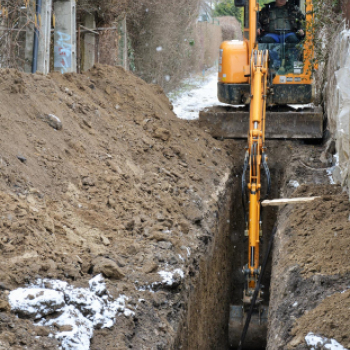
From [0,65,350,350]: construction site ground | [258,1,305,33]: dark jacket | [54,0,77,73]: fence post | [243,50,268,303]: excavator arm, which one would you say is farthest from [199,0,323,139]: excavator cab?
[54,0,77,73]: fence post

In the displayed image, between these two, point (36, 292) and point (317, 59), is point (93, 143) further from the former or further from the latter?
point (317, 59)

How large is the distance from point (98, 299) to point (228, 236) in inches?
207

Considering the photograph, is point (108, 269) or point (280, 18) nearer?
point (108, 269)

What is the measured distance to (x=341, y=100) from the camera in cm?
700

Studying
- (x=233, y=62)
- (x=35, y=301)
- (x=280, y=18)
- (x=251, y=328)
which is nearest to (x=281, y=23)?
(x=280, y=18)

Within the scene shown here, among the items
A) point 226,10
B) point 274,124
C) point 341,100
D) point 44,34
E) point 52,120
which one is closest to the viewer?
point 52,120

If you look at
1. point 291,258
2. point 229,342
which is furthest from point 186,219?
point 229,342

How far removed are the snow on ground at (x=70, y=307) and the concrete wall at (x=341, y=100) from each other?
3.32 meters

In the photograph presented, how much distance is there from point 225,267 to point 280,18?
4.55 m

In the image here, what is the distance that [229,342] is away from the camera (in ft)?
27.0

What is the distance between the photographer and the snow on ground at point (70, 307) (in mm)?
4020

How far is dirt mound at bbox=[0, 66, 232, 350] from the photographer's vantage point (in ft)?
14.9

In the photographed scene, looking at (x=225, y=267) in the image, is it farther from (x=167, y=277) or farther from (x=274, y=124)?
(x=167, y=277)

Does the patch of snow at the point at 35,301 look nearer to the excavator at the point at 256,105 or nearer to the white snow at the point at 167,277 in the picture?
the white snow at the point at 167,277
